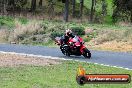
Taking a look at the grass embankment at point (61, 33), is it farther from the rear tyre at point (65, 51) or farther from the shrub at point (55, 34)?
the rear tyre at point (65, 51)

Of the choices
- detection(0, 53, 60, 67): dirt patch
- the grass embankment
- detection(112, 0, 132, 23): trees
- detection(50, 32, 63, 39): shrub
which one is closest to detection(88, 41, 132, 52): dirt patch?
the grass embankment

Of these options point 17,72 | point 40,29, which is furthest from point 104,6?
point 17,72

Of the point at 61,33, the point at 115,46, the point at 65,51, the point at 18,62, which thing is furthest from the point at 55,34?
the point at 18,62

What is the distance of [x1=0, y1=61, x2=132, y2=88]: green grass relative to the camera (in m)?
12.3

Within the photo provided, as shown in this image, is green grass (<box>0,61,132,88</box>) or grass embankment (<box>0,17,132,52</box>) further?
grass embankment (<box>0,17,132,52</box>)

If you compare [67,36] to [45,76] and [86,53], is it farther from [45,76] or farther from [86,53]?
[45,76]

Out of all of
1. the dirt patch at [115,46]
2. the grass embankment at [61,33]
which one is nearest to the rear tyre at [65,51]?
the dirt patch at [115,46]

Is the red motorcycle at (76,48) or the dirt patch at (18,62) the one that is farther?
the red motorcycle at (76,48)

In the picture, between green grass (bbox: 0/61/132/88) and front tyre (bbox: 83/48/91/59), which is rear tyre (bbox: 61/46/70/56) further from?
green grass (bbox: 0/61/132/88)

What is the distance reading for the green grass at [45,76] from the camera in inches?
485

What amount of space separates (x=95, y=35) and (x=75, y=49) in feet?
33.3

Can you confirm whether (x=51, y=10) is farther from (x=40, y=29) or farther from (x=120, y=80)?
(x=120, y=80)

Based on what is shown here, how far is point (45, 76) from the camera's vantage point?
14.3m

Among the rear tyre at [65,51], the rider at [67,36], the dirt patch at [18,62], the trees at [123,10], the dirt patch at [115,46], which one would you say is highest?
the rider at [67,36]
